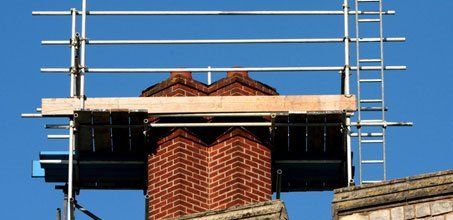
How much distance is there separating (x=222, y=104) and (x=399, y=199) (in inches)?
362

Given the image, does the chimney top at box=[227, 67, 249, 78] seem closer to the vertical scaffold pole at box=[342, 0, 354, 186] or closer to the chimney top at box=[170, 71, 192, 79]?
the chimney top at box=[170, 71, 192, 79]

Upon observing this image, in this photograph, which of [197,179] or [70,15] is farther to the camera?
[70,15]

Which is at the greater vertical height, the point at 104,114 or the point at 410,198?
the point at 104,114

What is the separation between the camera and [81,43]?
1417 inches

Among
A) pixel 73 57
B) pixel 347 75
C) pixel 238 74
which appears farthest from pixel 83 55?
pixel 347 75

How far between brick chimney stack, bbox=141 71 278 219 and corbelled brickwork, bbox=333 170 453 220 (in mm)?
7788

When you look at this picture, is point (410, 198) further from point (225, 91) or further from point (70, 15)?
point (70, 15)

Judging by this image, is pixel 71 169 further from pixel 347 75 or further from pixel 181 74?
pixel 347 75

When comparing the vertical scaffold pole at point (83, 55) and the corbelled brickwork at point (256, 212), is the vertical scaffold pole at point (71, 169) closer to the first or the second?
the vertical scaffold pole at point (83, 55)

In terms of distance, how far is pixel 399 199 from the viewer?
84.2ft

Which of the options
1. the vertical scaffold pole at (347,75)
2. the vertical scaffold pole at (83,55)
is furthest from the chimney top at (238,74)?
the vertical scaffold pole at (83,55)

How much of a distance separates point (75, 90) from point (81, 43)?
3.34 feet

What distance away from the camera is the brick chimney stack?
3381 centimetres

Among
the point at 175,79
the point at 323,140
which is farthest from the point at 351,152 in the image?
the point at 175,79
